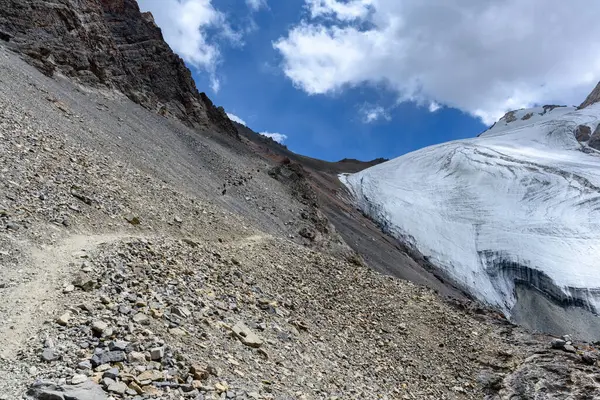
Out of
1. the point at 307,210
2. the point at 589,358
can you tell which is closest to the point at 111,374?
the point at 589,358

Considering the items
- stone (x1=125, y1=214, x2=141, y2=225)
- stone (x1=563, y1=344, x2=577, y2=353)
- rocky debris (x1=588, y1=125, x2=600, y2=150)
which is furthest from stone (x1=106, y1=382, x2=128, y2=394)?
rocky debris (x1=588, y1=125, x2=600, y2=150)

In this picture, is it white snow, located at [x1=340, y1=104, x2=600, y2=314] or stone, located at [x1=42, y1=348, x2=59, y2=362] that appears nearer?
stone, located at [x1=42, y1=348, x2=59, y2=362]

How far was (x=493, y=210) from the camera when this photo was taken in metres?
53.4

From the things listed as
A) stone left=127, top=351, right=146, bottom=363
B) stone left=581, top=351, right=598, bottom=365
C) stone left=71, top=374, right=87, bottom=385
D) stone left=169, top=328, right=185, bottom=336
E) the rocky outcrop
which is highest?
the rocky outcrop

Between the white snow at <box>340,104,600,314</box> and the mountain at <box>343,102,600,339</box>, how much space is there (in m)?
0.11

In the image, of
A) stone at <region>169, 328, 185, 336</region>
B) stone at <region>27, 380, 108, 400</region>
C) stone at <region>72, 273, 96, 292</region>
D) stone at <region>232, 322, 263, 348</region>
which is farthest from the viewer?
stone at <region>232, 322, 263, 348</region>

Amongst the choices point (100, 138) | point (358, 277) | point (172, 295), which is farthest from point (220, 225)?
point (172, 295)

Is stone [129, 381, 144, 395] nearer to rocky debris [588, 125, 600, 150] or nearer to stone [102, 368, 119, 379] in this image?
stone [102, 368, 119, 379]

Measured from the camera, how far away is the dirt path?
658 cm

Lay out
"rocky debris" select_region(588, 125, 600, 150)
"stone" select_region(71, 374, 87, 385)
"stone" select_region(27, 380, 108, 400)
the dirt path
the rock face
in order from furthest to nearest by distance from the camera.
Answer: "rocky debris" select_region(588, 125, 600, 150) < the rock face < the dirt path < "stone" select_region(71, 374, 87, 385) < "stone" select_region(27, 380, 108, 400)

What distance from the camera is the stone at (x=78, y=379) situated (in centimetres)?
557

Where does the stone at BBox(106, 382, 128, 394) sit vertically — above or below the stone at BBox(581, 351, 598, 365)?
below

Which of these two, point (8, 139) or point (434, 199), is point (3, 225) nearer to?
point (8, 139)

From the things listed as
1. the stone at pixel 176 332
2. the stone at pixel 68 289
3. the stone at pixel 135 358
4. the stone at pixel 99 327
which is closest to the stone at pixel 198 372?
the stone at pixel 135 358
